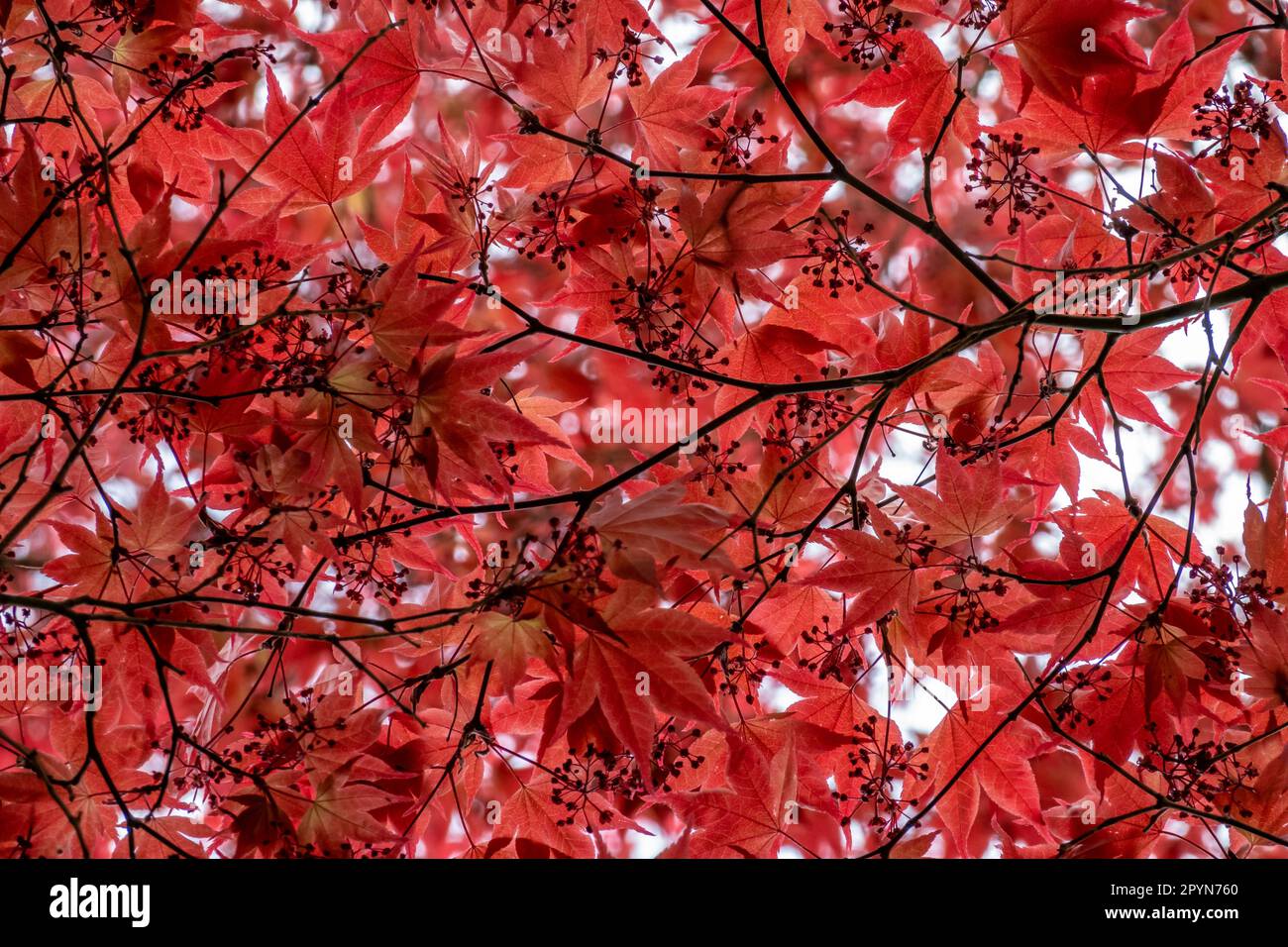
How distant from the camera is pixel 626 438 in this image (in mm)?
1702

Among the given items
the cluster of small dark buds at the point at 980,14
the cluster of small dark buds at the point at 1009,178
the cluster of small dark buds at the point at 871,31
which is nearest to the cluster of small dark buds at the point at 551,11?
the cluster of small dark buds at the point at 871,31

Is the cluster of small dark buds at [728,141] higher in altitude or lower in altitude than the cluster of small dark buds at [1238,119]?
higher

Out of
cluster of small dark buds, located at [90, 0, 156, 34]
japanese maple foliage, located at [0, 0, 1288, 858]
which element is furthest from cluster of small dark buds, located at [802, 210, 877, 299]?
cluster of small dark buds, located at [90, 0, 156, 34]

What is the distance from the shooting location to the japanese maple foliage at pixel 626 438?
139 cm

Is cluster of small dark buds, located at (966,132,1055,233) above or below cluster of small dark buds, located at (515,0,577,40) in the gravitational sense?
below

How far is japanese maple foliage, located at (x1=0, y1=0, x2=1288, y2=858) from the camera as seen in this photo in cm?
139

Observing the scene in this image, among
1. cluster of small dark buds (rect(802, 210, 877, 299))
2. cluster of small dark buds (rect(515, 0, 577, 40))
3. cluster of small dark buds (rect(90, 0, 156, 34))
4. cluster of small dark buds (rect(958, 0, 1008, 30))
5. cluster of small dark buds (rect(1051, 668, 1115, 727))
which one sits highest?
cluster of small dark buds (rect(90, 0, 156, 34))

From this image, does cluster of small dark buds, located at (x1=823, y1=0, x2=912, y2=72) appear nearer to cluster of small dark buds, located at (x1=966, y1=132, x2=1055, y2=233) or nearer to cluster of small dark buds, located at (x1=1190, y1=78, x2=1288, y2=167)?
cluster of small dark buds, located at (x1=966, y1=132, x2=1055, y2=233)

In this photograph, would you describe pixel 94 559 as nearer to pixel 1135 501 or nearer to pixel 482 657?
pixel 482 657

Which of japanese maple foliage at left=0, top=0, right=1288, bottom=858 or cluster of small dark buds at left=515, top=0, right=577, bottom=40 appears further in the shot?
cluster of small dark buds at left=515, top=0, right=577, bottom=40

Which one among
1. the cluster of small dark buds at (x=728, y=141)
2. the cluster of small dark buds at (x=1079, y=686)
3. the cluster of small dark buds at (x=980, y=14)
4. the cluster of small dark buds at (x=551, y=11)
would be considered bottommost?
the cluster of small dark buds at (x=1079, y=686)

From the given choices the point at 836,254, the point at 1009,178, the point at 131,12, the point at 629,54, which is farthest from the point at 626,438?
the point at 131,12

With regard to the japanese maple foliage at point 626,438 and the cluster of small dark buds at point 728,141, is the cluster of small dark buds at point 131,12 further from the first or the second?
the cluster of small dark buds at point 728,141
